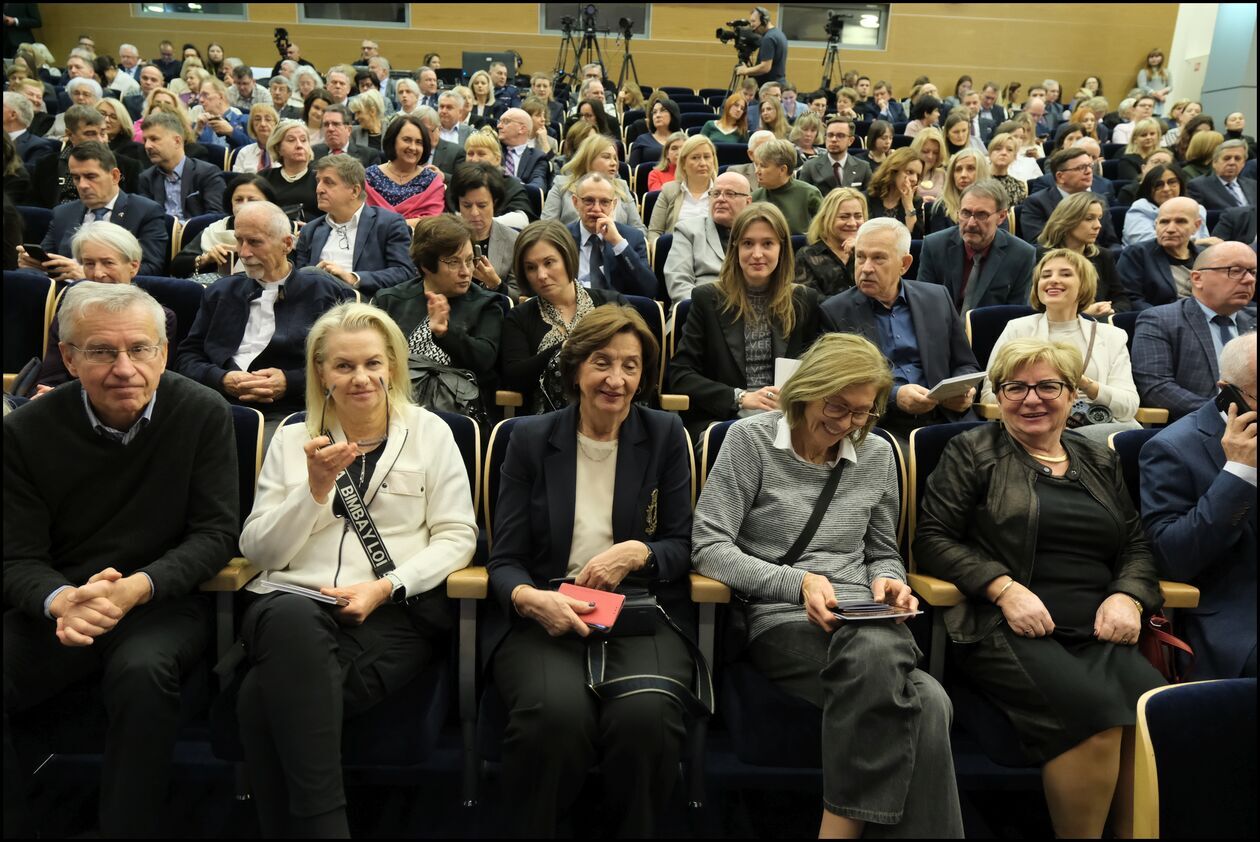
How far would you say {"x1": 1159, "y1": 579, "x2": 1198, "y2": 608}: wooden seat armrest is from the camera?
179cm

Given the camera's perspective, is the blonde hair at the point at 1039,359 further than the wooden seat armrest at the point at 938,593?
Yes

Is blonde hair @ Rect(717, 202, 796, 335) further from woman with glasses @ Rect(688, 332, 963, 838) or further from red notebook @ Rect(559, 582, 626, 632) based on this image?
red notebook @ Rect(559, 582, 626, 632)

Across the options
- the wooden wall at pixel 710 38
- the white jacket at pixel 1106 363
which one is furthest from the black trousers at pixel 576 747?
the wooden wall at pixel 710 38

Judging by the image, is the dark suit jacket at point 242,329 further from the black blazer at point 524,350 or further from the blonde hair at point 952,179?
the blonde hair at point 952,179

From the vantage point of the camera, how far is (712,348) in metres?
2.62

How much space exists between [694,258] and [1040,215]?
2.06m

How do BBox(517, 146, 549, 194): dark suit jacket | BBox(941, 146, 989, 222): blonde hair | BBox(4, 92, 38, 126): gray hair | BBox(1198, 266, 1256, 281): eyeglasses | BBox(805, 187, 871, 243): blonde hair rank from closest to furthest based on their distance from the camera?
1. BBox(1198, 266, 1256, 281): eyeglasses
2. BBox(805, 187, 871, 243): blonde hair
3. BBox(941, 146, 989, 222): blonde hair
4. BBox(517, 146, 549, 194): dark suit jacket
5. BBox(4, 92, 38, 126): gray hair

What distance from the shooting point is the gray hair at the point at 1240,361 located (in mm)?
1874

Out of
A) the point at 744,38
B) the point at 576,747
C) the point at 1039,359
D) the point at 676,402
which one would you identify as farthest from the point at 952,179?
the point at 744,38

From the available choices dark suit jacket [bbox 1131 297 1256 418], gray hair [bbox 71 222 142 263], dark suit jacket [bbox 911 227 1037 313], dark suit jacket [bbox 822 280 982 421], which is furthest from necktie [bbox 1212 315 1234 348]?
gray hair [bbox 71 222 142 263]

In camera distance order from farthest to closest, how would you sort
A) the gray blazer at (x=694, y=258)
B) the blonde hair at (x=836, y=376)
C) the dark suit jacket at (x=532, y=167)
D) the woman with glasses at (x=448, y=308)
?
the dark suit jacket at (x=532, y=167)
the gray blazer at (x=694, y=258)
the woman with glasses at (x=448, y=308)
the blonde hair at (x=836, y=376)

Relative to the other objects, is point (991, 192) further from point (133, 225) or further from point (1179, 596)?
point (133, 225)

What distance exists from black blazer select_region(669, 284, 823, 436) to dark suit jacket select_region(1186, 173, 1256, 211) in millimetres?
4022

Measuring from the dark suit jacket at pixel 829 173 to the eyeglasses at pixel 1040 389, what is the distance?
10.4ft
